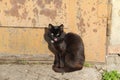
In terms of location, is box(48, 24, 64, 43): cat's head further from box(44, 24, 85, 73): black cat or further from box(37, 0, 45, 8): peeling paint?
box(37, 0, 45, 8): peeling paint

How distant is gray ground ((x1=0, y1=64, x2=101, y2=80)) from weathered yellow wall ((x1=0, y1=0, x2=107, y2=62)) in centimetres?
23

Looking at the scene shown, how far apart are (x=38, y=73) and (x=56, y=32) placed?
66 cm

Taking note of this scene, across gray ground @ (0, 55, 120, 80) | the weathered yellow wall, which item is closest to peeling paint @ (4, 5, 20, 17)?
the weathered yellow wall

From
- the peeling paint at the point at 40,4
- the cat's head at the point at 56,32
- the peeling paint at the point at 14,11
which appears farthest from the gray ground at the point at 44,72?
the peeling paint at the point at 40,4

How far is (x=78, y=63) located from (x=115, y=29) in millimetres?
961

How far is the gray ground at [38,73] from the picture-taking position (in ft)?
16.3

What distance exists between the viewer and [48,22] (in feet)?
16.9

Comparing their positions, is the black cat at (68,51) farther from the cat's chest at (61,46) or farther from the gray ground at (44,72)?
the gray ground at (44,72)

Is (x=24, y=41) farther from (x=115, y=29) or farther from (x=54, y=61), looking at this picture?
(x=115, y=29)

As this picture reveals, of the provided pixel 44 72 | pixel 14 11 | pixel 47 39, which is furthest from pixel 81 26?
pixel 14 11

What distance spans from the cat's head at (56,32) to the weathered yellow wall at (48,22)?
235mm

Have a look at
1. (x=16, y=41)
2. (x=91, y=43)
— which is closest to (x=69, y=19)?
(x=91, y=43)

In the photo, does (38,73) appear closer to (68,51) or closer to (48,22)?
(68,51)

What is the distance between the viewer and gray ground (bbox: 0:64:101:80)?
4.95 metres
